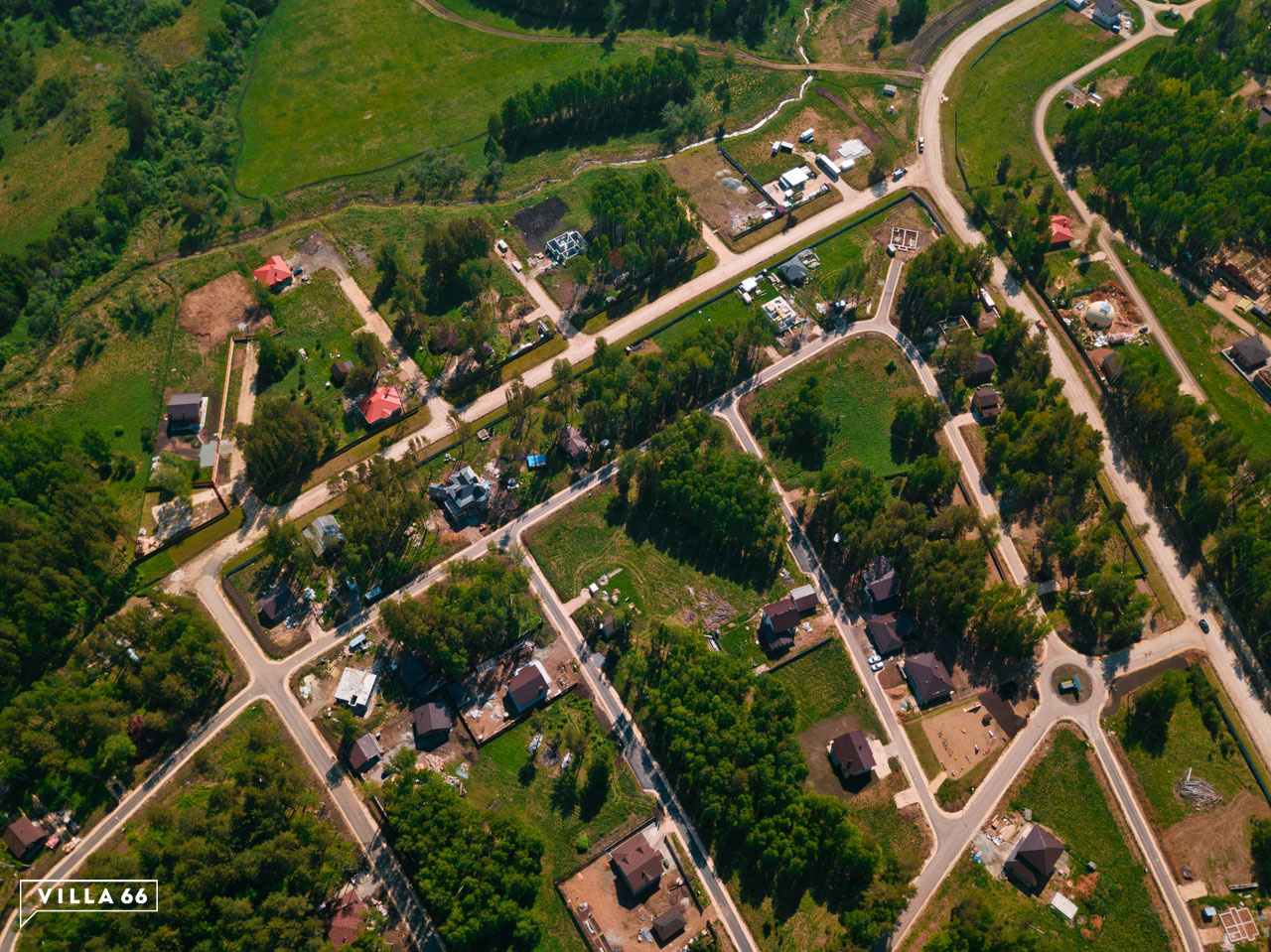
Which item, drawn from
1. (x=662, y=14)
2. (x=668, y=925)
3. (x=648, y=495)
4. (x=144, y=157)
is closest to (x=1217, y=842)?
(x=668, y=925)

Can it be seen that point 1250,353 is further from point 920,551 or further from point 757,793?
point 757,793

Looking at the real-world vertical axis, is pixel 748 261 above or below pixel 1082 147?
below

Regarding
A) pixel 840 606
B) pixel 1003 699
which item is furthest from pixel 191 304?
pixel 1003 699

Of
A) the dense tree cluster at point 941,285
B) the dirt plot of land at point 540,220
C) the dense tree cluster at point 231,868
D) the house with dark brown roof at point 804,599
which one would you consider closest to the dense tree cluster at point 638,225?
→ the dirt plot of land at point 540,220

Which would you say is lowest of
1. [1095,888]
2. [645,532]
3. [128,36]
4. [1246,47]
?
[1095,888]

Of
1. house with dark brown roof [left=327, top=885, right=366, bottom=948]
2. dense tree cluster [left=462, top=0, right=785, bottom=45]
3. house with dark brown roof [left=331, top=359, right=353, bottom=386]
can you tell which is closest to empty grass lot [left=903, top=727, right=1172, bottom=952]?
house with dark brown roof [left=327, top=885, right=366, bottom=948]

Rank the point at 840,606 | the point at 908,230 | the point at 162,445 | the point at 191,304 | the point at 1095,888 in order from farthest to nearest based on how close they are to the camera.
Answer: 1. the point at 908,230
2. the point at 191,304
3. the point at 162,445
4. the point at 840,606
5. the point at 1095,888

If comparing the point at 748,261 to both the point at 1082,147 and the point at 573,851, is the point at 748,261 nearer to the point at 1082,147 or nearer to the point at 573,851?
the point at 1082,147
